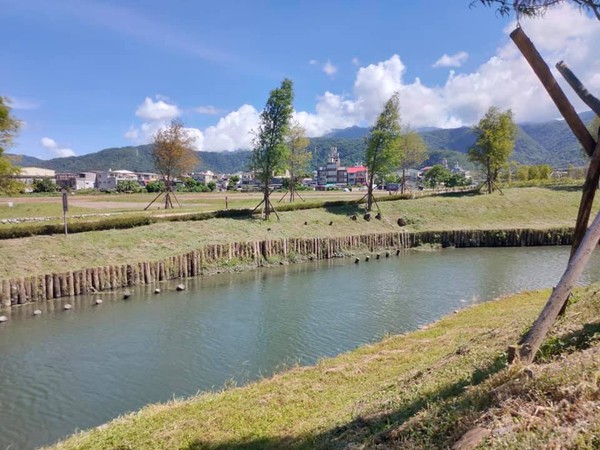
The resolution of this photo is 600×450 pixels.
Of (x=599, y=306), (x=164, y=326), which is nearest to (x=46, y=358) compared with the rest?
(x=164, y=326)

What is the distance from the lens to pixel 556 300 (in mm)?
6480

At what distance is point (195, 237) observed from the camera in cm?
3544

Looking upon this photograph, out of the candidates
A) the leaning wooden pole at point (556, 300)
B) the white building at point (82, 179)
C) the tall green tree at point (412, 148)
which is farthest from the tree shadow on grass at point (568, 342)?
the white building at point (82, 179)

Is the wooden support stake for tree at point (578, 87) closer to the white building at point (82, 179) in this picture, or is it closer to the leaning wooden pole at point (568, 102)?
the leaning wooden pole at point (568, 102)

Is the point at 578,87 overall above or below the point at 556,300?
above

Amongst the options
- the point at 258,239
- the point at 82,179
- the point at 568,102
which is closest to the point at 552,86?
the point at 568,102

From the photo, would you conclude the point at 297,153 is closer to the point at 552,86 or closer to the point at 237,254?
the point at 237,254

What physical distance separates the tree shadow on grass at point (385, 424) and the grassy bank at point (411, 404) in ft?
0.08

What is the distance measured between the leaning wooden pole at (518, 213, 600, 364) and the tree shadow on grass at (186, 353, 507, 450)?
2.17ft

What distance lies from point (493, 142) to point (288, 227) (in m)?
35.2

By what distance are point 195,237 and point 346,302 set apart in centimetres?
1613

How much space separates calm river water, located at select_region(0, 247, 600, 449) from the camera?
13891mm

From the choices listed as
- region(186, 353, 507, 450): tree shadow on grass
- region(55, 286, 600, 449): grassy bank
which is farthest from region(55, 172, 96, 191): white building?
region(186, 353, 507, 450): tree shadow on grass

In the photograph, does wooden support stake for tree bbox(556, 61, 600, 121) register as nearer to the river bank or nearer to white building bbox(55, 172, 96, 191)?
the river bank
